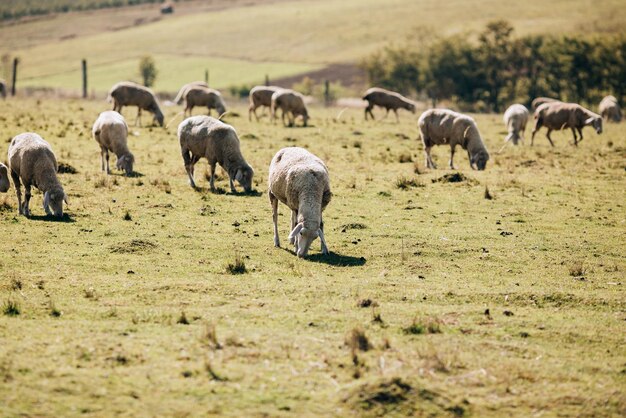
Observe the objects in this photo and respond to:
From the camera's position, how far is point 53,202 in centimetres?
1747

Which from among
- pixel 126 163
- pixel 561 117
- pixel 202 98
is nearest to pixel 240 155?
pixel 126 163

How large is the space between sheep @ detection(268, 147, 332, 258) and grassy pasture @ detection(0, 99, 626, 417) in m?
0.52

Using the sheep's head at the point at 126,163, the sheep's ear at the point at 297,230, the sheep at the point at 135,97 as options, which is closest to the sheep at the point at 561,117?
the sheep at the point at 135,97

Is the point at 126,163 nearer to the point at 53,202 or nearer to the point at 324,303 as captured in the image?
the point at 53,202

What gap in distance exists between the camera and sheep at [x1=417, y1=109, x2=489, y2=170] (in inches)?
996

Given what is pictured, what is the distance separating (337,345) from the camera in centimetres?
1005

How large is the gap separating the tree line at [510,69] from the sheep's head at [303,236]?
150 ft

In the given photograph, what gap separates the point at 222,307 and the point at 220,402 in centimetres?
314

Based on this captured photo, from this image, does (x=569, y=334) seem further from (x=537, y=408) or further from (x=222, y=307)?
(x=222, y=307)

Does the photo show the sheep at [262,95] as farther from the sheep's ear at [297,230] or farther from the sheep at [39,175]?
the sheep's ear at [297,230]

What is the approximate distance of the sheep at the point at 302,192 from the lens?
14.4m

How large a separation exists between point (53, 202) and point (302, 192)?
605 centimetres

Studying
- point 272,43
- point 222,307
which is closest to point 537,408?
point 222,307

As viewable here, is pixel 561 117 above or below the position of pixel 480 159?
above
